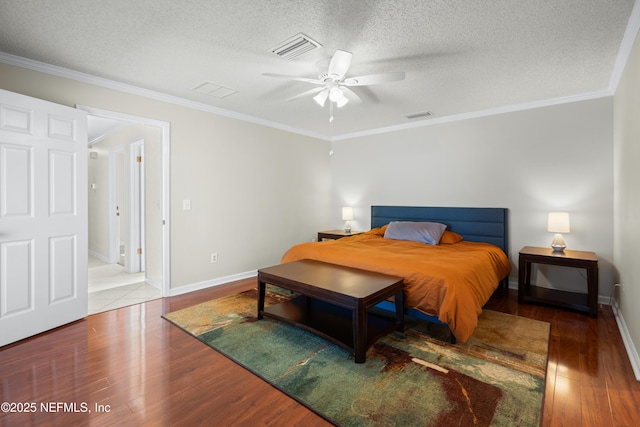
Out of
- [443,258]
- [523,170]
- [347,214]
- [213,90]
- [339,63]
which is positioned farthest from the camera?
[347,214]

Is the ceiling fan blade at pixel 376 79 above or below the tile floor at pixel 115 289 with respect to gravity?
above

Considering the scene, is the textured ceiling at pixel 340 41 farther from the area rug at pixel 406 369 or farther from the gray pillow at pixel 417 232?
the area rug at pixel 406 369

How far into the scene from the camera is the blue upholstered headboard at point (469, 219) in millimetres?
4070

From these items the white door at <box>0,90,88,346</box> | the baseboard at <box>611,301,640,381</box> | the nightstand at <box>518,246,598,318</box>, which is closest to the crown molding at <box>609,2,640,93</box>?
the nightstand at <box>518,246,598,318</box>

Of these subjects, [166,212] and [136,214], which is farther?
[136,214]

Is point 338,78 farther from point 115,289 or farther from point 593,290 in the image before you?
point 115,289

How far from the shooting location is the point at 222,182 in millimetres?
4293

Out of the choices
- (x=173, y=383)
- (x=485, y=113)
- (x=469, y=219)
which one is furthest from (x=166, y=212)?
(x=485, y=113)

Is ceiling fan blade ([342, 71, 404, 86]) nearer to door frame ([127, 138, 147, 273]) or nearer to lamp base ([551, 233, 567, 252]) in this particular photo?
lamp base ([551, 233, 567, 252])

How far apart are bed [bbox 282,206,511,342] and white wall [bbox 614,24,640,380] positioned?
39.1 inches

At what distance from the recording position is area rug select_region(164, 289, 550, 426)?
170 centimetres

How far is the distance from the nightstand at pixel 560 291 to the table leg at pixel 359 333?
2.39 meters

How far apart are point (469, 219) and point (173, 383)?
4053mm

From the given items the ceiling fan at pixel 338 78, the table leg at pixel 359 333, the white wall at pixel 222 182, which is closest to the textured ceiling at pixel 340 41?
the ceiling fan at pixel 338 78
